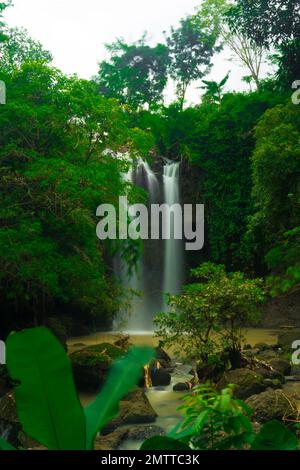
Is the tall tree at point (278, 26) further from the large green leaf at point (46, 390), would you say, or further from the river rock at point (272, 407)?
the large green leaf at point (46, 390)

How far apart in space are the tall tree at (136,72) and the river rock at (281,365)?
23.1 metres

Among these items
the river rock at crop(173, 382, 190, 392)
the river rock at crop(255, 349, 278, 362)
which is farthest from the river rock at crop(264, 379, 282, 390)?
the river rock at crop(255, 349, 278, 362)

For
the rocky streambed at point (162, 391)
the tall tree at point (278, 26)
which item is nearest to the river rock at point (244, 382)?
the rocky streambed at point (162, 391)

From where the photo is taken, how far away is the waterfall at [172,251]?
20922mm

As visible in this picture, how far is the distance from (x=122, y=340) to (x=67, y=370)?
10576 mm

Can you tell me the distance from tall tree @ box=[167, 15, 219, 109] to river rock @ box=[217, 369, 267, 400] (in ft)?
84.0

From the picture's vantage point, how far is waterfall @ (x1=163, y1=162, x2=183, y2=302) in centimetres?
2092

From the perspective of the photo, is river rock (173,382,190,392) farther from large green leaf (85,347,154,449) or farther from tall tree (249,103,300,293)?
large green leaf (85,347,154,449)

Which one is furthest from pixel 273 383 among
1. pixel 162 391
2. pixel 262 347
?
pixel 262 347

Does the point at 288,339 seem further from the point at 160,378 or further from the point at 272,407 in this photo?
the point at 272,407

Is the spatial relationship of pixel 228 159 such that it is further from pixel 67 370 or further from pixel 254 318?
pixel 67 370

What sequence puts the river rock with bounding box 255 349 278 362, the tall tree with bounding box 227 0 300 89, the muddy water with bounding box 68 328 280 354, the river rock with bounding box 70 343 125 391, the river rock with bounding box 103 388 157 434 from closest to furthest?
the river rock with bounding box 103 388 157 434
the river rock with bounding box 70 343 125 391
the river rock with bounding box 255 349 278 362
the muddy water with bounding box 68 328 280 354
the tall tree with bounding box 227 0 300 89

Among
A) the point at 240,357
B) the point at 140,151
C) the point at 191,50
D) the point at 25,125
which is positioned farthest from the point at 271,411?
the point at 191,50
